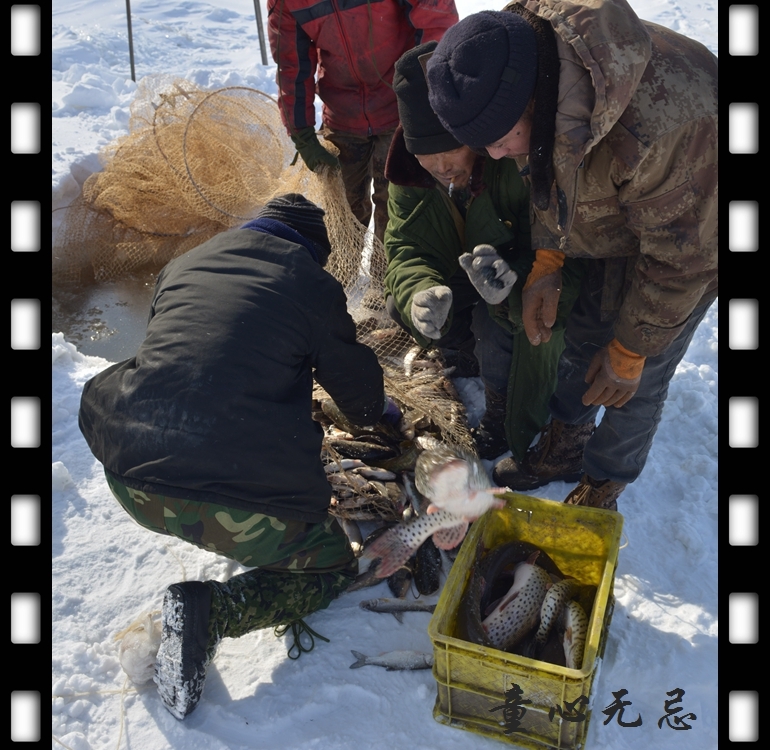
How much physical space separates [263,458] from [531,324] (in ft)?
4.50

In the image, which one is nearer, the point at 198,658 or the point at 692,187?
the point at 692,187

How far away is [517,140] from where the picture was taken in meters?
2.37

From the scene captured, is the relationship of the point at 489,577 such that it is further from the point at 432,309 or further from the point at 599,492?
the point at 432,309

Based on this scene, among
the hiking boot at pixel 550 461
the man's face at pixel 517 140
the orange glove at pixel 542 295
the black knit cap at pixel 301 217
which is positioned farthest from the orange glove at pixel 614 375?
the black knit cap at pixel 301 217

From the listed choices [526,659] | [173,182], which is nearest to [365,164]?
[173,182]

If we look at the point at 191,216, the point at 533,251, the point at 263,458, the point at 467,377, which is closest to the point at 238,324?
the point at 263,458

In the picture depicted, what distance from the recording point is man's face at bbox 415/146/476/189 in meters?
3.09

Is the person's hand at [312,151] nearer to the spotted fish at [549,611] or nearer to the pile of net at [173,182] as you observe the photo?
the pile of net at [173,182]

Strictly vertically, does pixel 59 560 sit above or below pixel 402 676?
above

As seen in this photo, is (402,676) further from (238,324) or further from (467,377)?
(467,377)

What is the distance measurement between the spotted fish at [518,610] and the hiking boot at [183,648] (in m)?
1.11

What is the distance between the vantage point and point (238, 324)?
269 cm

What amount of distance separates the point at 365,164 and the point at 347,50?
78 cm

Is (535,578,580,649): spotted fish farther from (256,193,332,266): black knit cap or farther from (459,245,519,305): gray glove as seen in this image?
(256,193,332,266): black knit cap
